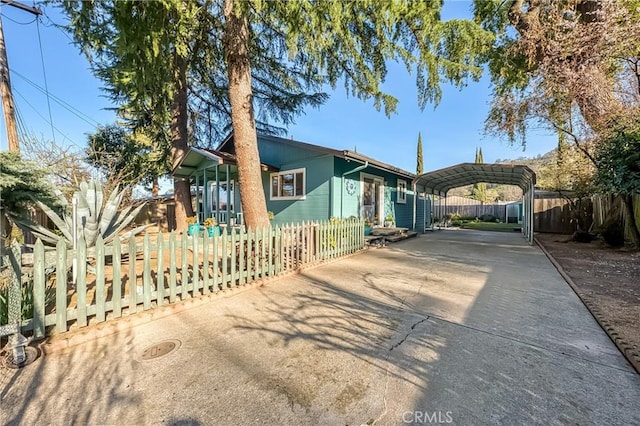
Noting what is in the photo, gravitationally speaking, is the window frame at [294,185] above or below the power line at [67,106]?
below

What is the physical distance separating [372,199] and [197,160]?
746 centimetres

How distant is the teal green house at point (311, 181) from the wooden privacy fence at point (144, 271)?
2.91m

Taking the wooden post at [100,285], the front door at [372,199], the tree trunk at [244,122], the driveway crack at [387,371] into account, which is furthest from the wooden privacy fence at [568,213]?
the wooden post at [100,285]

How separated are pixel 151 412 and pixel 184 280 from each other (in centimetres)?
219

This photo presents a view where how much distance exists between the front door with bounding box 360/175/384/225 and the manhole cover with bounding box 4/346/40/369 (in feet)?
29.8

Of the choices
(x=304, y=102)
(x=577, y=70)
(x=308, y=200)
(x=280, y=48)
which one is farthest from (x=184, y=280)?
(x=577, y=70)

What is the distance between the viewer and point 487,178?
1353 cm

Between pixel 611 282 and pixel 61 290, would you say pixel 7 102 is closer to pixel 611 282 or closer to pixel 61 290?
pixel 61 290

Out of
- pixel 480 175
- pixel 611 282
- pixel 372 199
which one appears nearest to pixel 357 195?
pixel 372 199

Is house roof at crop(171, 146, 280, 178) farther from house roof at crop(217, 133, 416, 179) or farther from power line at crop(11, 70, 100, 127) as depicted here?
power line at crop(11, 70, 100, 127)

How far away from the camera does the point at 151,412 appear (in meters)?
1.85

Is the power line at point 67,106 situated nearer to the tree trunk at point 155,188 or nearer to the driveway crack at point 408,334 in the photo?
the tree trunk at point 155,188

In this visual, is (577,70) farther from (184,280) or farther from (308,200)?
(184,280)

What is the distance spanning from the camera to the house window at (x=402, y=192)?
1333cm
